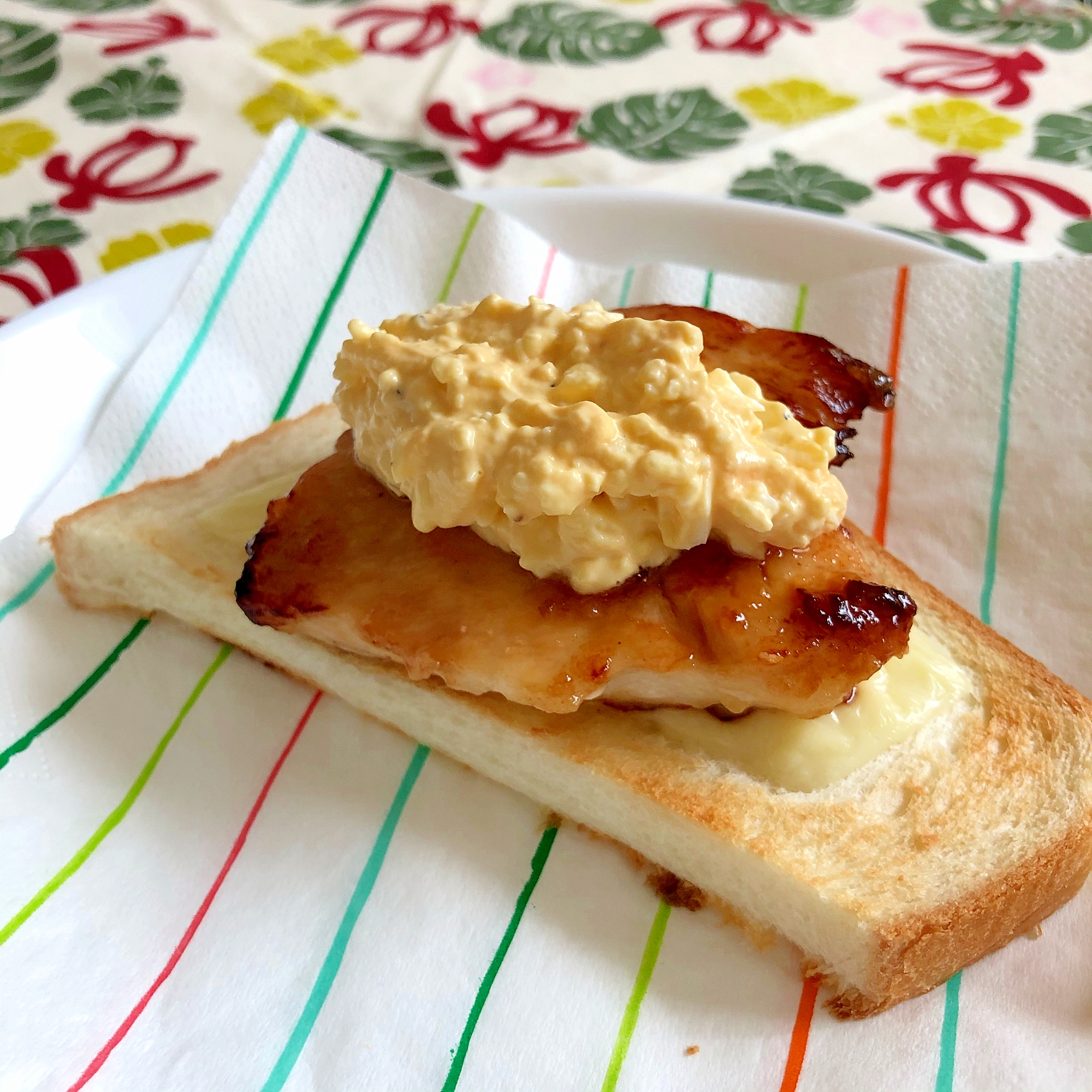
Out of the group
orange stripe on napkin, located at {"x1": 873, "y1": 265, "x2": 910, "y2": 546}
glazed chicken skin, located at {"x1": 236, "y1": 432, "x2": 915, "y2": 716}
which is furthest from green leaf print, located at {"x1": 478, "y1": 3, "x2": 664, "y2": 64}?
glazed chicken skin, located at {"x1": 236, "y1": 432, "x2": 915, "y2": 716}

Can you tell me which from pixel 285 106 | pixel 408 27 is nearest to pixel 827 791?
pixel 285 106

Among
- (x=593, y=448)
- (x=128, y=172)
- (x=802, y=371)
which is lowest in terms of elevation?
(x=128, y=172)

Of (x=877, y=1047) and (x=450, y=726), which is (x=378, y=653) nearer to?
(x=450, y=726)

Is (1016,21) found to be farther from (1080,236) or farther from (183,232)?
(183,232)

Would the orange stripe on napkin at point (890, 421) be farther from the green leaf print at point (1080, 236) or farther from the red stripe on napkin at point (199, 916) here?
the red stripe on napkin at point (199, 916)

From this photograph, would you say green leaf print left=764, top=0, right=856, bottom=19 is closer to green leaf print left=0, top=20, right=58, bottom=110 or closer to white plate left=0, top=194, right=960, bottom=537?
white plate left=0, top=194, right=960, bottom=537

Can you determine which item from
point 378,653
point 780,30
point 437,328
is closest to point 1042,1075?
point 378,653

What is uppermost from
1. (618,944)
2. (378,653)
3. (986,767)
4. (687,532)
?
(687,532)

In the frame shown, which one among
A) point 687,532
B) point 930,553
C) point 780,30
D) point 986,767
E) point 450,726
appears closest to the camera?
point 687,532
